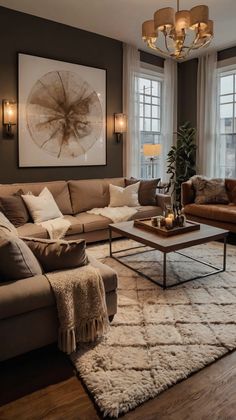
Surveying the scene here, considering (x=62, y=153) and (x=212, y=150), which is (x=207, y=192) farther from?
(x=62, y=153)

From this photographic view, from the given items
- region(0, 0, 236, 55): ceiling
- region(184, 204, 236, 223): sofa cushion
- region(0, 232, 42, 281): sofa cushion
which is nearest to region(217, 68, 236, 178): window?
region(0, 0, 236, 55): ceiling

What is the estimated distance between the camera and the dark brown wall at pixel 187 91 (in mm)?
6160

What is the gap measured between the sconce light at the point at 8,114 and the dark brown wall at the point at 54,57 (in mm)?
121

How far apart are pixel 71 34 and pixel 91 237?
3072mm

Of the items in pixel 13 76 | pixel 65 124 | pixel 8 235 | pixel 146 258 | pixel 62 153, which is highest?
pixel 13 76

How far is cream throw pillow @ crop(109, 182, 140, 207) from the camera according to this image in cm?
477

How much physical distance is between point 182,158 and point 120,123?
4.98ft

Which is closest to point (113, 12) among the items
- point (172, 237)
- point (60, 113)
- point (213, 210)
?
point (60, 113)

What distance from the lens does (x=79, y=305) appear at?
79.4 inches

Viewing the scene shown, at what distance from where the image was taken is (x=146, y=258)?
3.74 metres

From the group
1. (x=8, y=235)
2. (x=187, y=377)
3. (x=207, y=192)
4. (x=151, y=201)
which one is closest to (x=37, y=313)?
(x=8, y=235)

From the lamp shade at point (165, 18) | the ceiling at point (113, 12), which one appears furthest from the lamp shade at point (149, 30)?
the ceiling at point (113, 12)

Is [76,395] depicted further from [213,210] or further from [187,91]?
[187,91]

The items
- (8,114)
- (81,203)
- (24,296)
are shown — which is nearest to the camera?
(24,296)
